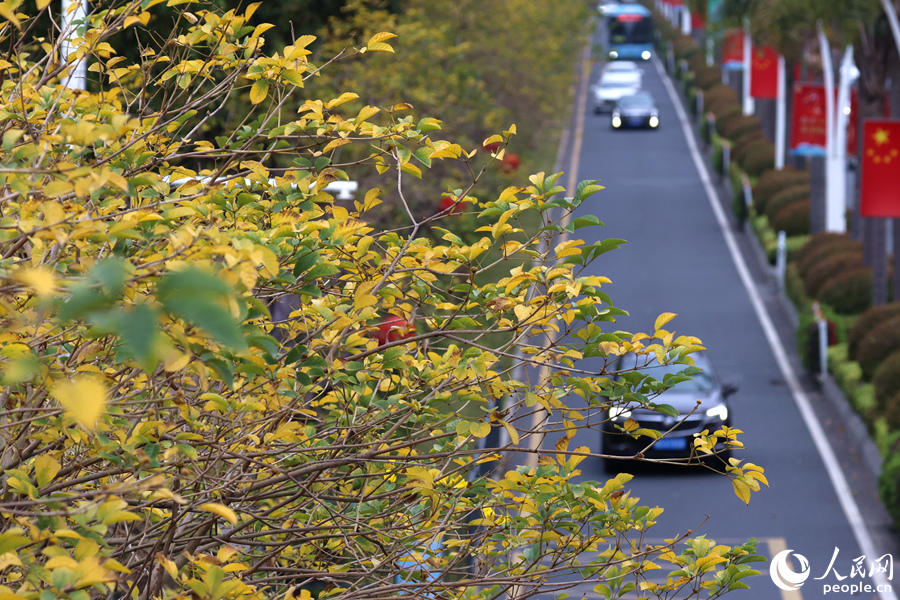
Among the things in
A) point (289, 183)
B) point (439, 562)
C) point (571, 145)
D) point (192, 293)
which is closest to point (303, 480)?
point (439, 562)

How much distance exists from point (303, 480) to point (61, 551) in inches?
60.0

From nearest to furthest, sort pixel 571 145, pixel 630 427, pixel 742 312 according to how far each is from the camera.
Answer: pixel 630 427 < pixel 742 312 < pixel 571 145

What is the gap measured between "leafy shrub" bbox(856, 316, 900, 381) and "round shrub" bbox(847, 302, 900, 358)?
22.9 inches

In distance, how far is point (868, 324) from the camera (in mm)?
18094

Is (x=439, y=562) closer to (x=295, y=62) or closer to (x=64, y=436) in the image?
(x=64, y=436)

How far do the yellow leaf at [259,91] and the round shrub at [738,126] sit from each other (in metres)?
Result: 40.0

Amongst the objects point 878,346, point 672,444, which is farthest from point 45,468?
point 878,346

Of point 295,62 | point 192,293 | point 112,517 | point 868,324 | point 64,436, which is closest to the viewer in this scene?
point 192,293

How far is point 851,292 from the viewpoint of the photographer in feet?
71.2

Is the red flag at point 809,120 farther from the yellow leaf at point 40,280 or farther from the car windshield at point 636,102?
the yellow leaf at point 40,280

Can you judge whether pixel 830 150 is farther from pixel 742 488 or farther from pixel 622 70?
pixel 622 70

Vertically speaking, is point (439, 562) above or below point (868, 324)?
above

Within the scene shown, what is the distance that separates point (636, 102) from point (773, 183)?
66.3 ft

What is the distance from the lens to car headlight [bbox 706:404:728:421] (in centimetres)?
1522
